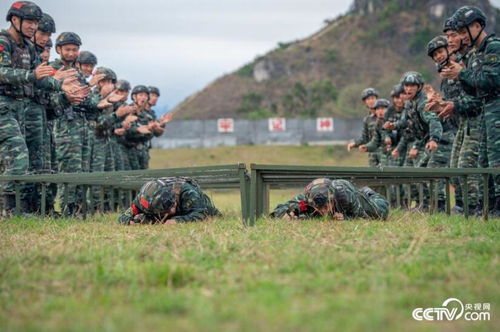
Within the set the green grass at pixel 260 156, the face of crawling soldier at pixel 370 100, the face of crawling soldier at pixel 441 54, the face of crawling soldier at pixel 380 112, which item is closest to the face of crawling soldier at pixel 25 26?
the face of crawling soldier at pixel 441 54

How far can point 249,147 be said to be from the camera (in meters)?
45.6

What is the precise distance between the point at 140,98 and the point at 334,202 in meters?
8.89

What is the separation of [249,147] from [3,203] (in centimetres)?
3419

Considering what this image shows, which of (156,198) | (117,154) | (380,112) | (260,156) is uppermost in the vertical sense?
(380,112)

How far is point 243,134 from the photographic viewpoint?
48.6 m

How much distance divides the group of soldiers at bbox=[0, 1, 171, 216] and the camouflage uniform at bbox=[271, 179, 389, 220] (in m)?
3.33

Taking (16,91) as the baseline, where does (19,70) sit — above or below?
above

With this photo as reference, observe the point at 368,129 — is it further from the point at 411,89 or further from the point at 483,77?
the point at 483,77

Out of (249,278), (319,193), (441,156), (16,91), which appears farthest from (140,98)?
(249,278)

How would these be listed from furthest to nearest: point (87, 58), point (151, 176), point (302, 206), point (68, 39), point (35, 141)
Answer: point (87, 58)
point (68, 39)
point (35, 141)
point (151, 176)
point (302, 206)

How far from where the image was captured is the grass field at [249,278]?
441 centimetres

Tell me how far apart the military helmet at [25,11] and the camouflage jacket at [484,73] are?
5.66 m

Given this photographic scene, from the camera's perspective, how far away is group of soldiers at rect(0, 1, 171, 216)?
11.2m

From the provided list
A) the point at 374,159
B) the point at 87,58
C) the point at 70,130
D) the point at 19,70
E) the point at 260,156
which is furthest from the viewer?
the point at 260,156
